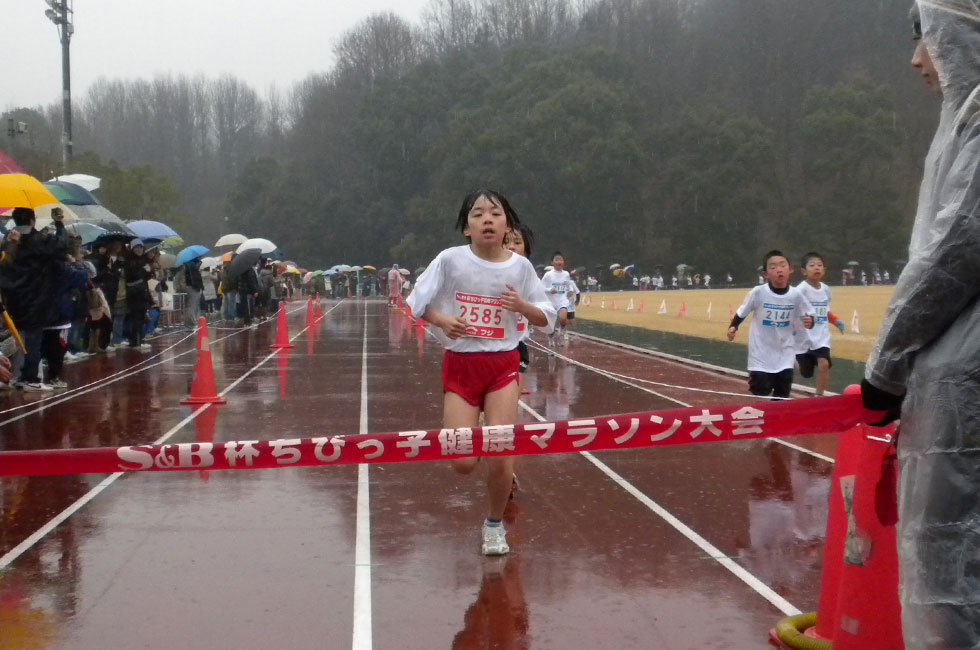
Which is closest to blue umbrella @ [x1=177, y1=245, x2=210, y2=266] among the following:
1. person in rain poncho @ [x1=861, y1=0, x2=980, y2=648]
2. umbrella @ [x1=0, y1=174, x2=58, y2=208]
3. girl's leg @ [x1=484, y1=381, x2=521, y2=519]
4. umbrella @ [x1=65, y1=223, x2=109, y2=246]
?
umbrella @ [x1=65, y1=223, x2=109, y2=246]

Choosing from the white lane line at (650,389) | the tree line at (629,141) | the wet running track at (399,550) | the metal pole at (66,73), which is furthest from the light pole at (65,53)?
the tree line at (629,141)

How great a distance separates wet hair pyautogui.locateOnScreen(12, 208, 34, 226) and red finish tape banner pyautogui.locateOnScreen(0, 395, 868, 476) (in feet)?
34.6

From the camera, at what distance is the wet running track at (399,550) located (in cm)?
509

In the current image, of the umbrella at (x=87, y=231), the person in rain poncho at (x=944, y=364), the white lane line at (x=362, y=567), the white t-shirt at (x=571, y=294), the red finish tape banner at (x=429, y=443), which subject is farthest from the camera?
the umbrella at (x=87, y=231)

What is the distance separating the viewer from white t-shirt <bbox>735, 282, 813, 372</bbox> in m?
10.6

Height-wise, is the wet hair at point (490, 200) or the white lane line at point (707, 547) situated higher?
the wet hair at point (490, 200)

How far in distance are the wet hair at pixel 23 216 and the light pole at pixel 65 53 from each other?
59.3 feet

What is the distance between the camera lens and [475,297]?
631cm

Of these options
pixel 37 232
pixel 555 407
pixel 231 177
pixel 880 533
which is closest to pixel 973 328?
pixel 880 533

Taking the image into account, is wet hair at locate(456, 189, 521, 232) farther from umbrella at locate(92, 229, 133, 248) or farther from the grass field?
umbrella at locate(92, 229, 133, 248)

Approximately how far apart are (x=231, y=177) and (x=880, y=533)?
118 metres

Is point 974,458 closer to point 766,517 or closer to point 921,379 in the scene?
point 921,379

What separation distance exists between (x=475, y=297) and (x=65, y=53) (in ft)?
92.9

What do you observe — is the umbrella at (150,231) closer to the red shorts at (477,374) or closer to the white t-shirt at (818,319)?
the white t-shirt at (818,319)
